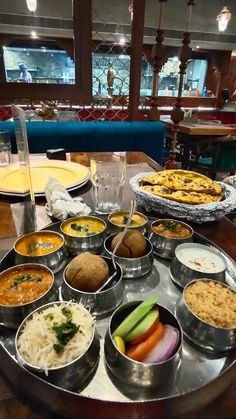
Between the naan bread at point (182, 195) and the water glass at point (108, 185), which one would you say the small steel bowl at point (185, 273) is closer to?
the naan bread at point (182, 195)

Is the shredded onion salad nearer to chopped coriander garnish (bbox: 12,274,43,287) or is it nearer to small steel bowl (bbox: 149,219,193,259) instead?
chopped coriander garnish (bbox: 12,274,43,287)

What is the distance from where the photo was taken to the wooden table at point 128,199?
1.12 feet

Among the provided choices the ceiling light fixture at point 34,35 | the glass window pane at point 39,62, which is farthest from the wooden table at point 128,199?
the glass window pane at point 39,62

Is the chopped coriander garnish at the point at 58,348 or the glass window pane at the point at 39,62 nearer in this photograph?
the chopped coriander garnish at the point at 58,348

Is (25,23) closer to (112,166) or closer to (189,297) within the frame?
(112,166)

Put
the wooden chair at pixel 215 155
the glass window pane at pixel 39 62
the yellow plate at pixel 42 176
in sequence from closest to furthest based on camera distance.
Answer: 1. the yellow plate at pixel 42 176
2. the wooden chair at pixel 215 155
3. the glass window pane at pixel 39 62

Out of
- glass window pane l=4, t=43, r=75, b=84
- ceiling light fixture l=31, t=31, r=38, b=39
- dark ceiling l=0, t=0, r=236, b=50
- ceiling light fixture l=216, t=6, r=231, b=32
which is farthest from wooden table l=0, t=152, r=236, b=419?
glass window pane l=4, t=43, r=75, b=84

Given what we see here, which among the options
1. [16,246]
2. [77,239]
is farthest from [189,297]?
[16,246]

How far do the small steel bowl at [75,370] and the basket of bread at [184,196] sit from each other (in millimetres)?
497

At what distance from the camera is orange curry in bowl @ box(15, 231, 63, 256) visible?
64 centimetres

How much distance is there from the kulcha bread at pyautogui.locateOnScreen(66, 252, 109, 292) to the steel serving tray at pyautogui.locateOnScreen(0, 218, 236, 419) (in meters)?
0.08

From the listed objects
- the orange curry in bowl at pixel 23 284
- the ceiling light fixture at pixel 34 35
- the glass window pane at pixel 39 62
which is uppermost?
the ceiling light fixture at pixel 34 35

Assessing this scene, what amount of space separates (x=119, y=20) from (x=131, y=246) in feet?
17.3

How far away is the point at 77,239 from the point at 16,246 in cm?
14
